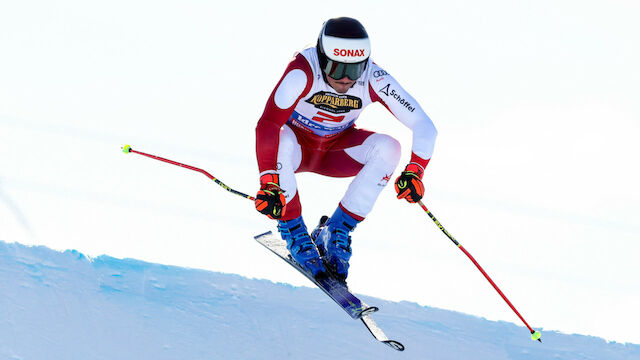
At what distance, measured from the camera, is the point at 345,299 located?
370cm

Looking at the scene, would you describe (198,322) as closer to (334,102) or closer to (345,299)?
(345,299)

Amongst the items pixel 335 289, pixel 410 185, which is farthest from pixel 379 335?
pixel 410 185

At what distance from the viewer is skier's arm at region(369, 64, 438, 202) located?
12.4ft

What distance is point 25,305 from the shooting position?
4.18 m

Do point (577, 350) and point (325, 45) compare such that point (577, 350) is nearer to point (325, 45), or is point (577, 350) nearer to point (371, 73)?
point (371, 73)

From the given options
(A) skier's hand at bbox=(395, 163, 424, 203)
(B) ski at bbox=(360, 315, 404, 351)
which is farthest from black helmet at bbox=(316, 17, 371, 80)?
(B) ski at bbox=(360, 315, 404, 351)

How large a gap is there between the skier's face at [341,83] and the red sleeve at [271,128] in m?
0.11

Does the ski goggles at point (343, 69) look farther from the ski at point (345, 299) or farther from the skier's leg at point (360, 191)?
the ski at point (345, 299)

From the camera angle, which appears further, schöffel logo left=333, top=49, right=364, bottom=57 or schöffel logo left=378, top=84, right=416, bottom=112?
schöffel logo left=378, top=84, right=416, bottom=112

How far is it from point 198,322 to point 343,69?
1.78m

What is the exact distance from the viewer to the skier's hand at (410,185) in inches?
148

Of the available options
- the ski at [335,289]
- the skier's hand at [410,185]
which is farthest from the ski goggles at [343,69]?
the ski at [335,289]

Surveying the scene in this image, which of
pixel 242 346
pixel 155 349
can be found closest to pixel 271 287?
pixel 242 346

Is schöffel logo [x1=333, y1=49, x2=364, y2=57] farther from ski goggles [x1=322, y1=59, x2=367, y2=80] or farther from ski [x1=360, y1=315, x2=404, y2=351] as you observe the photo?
ski [x1=360, y1=315, x2=404, y2=351]
